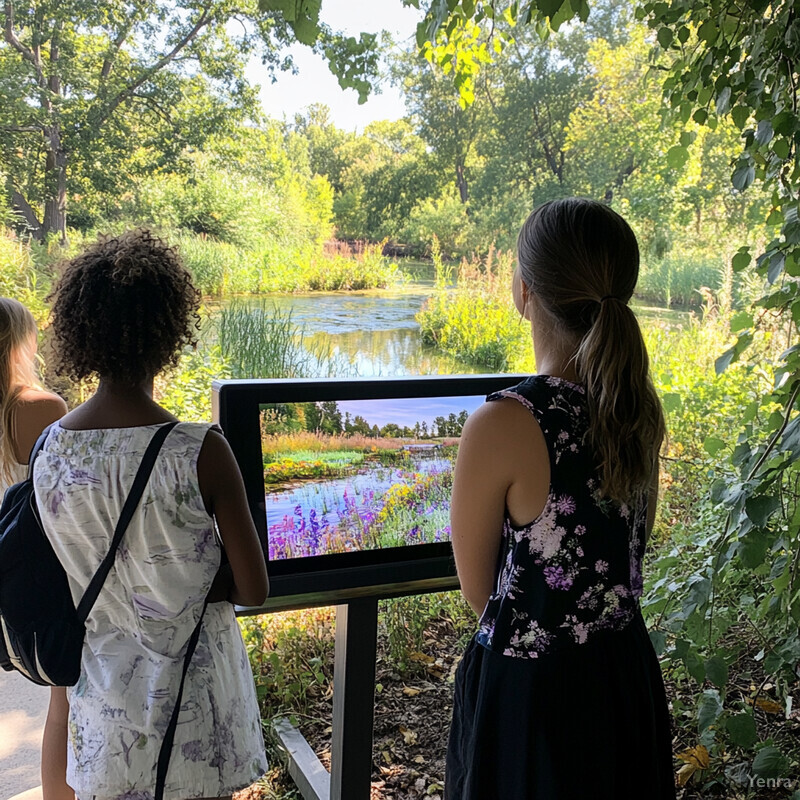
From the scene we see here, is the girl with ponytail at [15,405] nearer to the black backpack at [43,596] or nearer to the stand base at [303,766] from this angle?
the black backpack at [43,596]

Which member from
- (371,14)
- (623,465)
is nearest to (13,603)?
(623,465)

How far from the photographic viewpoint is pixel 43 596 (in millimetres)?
1184

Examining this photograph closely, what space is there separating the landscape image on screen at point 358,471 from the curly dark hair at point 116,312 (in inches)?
9.6

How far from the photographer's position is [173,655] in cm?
Answer: 122

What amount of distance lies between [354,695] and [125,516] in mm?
683

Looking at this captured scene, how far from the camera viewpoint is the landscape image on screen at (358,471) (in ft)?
4.62

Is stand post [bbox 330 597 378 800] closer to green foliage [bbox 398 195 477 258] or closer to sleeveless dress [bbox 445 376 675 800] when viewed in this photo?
sleeveless dress [bbox 445 376 675 800]

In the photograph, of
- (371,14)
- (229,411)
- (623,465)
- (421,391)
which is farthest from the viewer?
(371,14)

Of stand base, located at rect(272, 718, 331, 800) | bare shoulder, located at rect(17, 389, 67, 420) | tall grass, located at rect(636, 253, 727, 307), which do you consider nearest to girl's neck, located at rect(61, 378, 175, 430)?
bare shoulder, located at rect(17, 389, 67, 420)

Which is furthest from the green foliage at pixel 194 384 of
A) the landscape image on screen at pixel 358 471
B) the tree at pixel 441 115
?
the landscape image on screen at pixel 358 471

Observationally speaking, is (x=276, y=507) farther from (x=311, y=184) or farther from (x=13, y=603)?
(x=311, y=184)

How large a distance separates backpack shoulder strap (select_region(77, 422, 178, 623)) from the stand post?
0.52m

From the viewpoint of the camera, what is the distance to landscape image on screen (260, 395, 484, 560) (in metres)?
1.41

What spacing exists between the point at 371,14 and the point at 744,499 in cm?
288
